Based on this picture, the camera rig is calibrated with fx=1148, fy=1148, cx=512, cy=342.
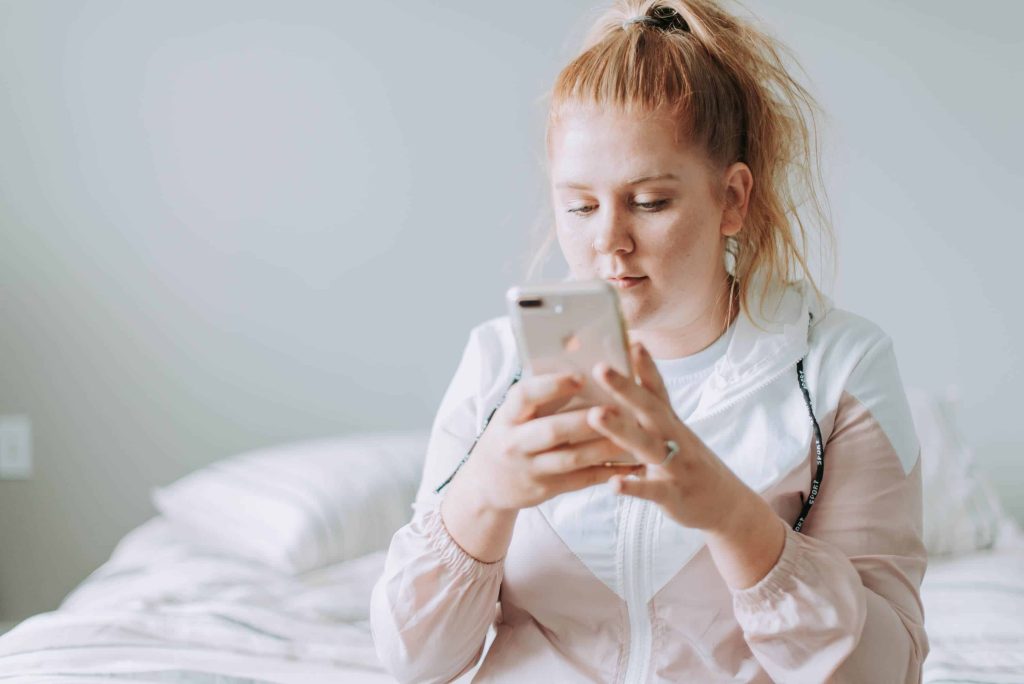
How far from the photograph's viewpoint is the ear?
3.32 feet

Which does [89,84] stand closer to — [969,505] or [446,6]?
[446,6]

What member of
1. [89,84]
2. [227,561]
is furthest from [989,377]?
[89,84]

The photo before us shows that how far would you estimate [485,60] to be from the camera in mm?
2174

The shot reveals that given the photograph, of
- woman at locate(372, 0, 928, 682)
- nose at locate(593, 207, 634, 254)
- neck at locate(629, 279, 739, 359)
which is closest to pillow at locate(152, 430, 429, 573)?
woman at locate(372, 0, 928, 682)

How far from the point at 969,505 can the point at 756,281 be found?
0.93 metres

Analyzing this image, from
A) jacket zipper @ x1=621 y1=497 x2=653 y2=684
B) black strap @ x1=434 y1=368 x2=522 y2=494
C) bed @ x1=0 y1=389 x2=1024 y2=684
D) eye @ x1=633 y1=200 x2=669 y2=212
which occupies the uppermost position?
eye @ x1=633 y1=200 x2=669 y2=212

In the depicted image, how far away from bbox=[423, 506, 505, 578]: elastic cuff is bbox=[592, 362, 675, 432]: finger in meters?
0.25

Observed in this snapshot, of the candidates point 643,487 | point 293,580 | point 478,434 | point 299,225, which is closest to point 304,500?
point 293,580

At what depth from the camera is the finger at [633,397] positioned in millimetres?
712

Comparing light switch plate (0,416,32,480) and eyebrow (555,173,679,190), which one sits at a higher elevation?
eyebrow (555,173,679,190)

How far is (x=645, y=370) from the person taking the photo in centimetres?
74

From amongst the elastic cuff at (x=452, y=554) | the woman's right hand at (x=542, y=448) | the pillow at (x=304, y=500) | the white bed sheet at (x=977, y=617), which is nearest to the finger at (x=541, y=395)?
the woman's right hand at (x=542, y=448)

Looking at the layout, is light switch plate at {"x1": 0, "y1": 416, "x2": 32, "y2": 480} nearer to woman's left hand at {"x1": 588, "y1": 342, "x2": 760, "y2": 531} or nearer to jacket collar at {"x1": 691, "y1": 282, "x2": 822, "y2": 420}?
jacket collar at {"x1": 691, "y1": 282, "x2": 822, "y2": 420}

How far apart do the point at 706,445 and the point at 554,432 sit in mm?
181
